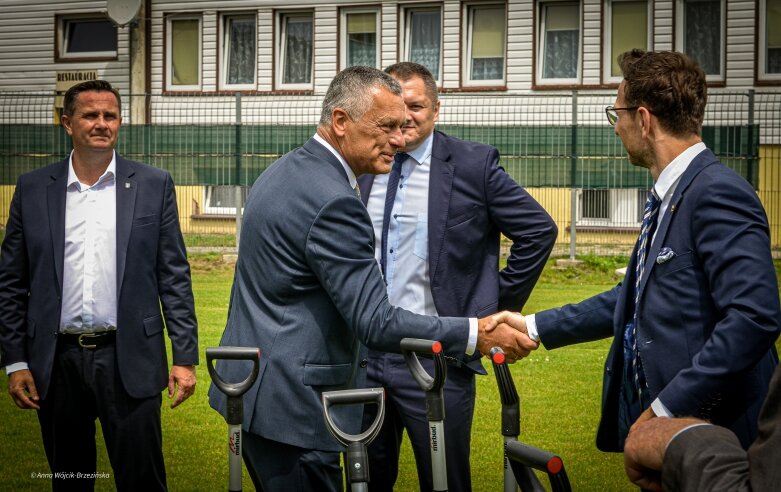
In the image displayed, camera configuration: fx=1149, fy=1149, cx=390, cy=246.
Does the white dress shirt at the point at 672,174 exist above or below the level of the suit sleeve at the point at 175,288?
above

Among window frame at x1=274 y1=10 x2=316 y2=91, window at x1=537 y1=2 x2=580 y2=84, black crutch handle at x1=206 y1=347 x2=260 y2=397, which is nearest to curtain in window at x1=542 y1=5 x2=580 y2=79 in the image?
window at x1=537 y1=2 x2=580 y2=84

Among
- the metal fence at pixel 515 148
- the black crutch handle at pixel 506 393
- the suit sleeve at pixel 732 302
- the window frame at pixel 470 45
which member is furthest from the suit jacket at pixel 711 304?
the window frame at pixel 470 45

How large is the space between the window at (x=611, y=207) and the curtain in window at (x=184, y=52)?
11.3m

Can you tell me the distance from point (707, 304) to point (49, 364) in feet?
10.1

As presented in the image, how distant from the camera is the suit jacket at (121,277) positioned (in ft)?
17.7

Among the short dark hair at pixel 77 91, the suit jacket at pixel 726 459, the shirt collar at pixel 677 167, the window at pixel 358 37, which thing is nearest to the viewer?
the suit jacket at pixel 726 459

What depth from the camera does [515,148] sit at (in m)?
21.8

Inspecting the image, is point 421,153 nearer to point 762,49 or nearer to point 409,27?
point 762,49

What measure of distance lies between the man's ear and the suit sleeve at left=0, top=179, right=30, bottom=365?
1.99 meters

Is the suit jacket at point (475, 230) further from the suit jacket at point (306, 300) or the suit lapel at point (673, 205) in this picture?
the suit lapel at point (673, 205)

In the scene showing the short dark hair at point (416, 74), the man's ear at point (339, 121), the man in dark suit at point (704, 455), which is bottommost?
the man in dark suit at point (704, 455)

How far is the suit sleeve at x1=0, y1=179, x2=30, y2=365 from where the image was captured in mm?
5469

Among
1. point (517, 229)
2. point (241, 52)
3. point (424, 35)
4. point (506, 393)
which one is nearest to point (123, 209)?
point (517, 229)

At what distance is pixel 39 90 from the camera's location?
27750mm
